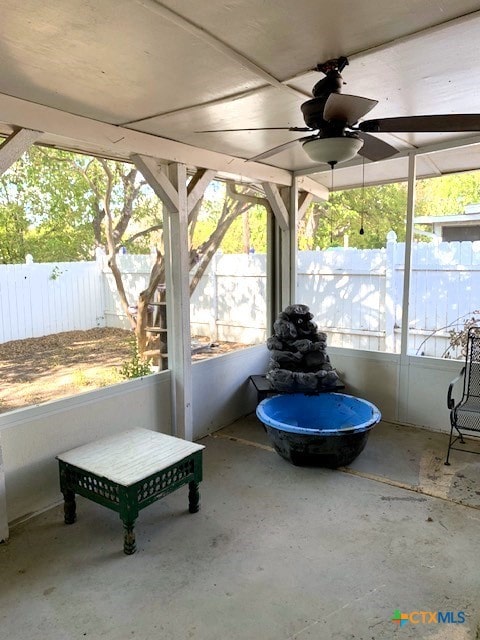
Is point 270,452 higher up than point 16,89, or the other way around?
point 16,89

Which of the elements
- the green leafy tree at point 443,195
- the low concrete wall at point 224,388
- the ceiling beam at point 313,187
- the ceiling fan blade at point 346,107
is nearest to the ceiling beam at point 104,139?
the ceiling beam at point 313,187

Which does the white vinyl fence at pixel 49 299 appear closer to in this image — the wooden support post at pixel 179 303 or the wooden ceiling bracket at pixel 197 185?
the wooden support post at pixel 179 303

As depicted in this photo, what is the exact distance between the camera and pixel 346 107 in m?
1.78

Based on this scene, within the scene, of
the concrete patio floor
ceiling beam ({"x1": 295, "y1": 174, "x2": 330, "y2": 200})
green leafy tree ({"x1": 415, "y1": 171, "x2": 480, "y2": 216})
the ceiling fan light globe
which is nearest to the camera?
the concrete patio floor

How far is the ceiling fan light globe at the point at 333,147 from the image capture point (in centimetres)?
192

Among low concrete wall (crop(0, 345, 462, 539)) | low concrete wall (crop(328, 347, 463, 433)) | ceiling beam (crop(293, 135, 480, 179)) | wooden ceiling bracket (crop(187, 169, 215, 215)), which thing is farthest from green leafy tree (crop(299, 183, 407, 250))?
wooden ceiling bracket (crop(187, 169, 215, 215))

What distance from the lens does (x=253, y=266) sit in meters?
4.80

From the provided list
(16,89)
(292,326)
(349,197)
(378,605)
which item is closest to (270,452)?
(292,326)

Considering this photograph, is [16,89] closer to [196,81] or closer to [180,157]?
[196,81]

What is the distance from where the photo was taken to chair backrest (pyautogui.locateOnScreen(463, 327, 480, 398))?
3564 mm

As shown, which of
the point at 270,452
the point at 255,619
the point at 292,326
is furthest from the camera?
the point at 292,326

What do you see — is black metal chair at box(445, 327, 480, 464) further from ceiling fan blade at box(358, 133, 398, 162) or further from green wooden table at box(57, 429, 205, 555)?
green wooden table at box(57, 429, 205, 555)

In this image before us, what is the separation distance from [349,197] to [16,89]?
7.38 meters

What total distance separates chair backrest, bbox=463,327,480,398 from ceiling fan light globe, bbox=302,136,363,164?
2282 mm
